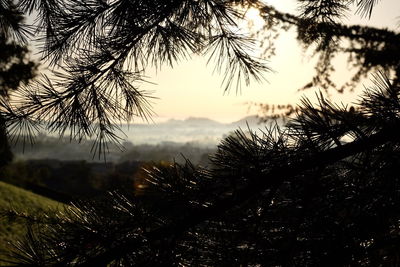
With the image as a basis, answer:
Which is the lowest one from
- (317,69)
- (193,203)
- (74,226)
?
(74,226)

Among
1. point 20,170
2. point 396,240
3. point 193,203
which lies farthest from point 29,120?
point 20,170

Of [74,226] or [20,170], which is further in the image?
[20,170]

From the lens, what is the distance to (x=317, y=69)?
5855mm

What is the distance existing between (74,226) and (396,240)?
1142mm

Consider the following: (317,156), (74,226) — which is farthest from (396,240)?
(74,226)

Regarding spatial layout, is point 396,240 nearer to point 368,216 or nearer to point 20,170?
point 368,216

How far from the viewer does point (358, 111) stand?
1.17 metres

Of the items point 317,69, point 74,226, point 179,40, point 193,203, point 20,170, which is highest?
point 317,69

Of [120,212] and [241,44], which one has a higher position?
[241,44]

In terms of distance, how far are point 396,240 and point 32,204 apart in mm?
18643

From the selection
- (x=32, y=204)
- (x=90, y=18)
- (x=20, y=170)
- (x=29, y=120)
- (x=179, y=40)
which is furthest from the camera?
(x=20, y=170)

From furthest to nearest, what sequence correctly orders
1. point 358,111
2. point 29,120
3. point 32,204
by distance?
point 32,204, point 29,120, point 358,111

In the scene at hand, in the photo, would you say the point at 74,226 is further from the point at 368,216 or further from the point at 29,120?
the point at 368,216

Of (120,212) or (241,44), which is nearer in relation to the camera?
(120,212)
